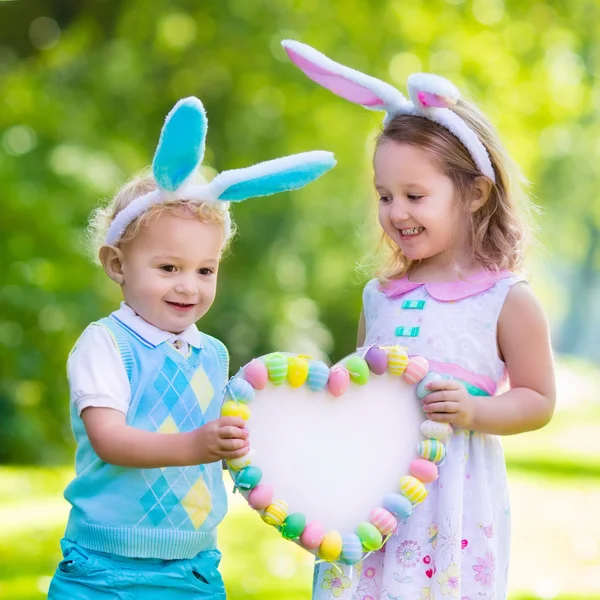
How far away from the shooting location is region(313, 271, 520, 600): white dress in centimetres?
303

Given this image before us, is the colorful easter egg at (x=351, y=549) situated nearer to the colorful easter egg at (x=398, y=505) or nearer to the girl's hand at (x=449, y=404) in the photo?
the colorful easter egg at (x=398, y=505)

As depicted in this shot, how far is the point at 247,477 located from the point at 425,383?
1.86 feet

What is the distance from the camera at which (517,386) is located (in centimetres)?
310

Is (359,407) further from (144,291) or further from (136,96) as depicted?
(136,96)

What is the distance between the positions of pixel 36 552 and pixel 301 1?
288 inches

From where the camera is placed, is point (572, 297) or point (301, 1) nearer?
point (301, 1)

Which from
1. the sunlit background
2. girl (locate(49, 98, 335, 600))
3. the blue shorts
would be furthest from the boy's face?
the sunlit background

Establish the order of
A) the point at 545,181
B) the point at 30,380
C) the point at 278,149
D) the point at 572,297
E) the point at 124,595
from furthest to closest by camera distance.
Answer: the point at 572,297 < the point at 545,181 < the point at 278,149 < the point at 30,380 < the point at 124,595

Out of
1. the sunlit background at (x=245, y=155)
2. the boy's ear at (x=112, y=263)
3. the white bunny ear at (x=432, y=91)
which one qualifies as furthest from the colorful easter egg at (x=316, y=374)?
the sunlit background at (x=245, y=155)

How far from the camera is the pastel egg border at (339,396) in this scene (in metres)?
2.81

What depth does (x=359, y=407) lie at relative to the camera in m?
3.01

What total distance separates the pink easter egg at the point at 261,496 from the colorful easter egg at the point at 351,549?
244 mm

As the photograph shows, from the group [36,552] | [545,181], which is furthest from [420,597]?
[545,181]

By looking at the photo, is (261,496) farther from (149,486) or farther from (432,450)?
(432,450)
